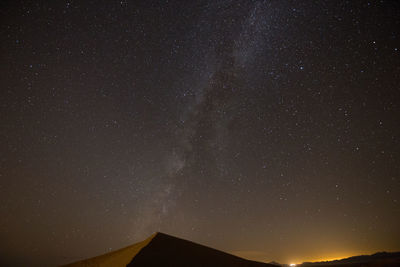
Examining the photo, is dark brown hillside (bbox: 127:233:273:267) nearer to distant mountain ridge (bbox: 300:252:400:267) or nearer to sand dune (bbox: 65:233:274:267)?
sand dune (bbox: 65:233:274:267)

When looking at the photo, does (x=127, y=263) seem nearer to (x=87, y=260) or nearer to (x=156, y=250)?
(x=156, y=250)

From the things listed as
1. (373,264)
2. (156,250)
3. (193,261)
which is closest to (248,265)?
(193,261)

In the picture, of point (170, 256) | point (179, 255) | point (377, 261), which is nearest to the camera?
point (170, 256)

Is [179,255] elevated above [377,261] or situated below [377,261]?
above

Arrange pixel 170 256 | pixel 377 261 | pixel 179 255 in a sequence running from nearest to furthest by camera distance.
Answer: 1. pixel 170 256
2. pixel 179 255
3. pixel 377 261

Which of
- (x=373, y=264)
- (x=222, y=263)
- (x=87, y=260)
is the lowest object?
(x=373, y=264)

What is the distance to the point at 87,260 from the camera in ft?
56.0

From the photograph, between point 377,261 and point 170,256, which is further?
point 377,261

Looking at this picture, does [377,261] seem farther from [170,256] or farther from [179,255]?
[170,256]

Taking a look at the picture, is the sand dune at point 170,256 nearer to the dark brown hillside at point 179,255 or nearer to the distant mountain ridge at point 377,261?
the dark brown hillside at point 179,255

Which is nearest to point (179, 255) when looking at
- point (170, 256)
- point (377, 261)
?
point (170, 256)

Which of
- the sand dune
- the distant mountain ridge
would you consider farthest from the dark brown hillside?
the distant mountain ridge

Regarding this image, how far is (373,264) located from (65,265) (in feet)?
68.6

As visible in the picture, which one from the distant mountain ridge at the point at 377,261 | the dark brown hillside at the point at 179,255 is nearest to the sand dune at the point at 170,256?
the dark brown hillside at the point at 179,255
